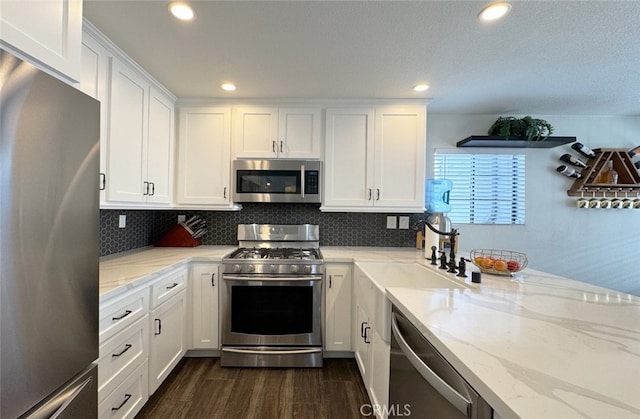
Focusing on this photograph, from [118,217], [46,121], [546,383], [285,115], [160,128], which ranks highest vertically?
[285,115]

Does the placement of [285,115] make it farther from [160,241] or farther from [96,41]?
[160,241]

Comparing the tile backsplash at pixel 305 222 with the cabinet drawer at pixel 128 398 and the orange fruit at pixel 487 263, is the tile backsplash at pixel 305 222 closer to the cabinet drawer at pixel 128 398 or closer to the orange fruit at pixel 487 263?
the orange fruit at pixel 487 263

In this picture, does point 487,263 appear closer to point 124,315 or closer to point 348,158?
point 348,158

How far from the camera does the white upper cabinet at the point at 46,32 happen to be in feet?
2.57

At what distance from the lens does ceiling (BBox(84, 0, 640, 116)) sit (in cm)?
138

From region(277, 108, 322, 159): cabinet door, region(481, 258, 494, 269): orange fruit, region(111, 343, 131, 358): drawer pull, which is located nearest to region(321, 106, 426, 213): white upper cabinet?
region(277, 108, 322, 159): cabinet door

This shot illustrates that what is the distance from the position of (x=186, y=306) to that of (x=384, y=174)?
206 centimetres

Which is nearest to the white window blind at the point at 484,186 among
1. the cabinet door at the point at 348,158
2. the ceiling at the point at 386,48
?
the ceiling at the point at 386,48

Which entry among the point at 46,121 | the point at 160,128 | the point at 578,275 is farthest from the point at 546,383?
the point at 578,275

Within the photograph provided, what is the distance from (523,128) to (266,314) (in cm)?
285

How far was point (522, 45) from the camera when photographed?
164 centimetres

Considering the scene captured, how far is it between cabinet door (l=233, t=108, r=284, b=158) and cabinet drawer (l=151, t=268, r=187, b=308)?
1160mm

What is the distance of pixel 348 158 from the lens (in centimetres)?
260

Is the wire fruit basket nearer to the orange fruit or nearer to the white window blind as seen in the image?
the orange fruit
